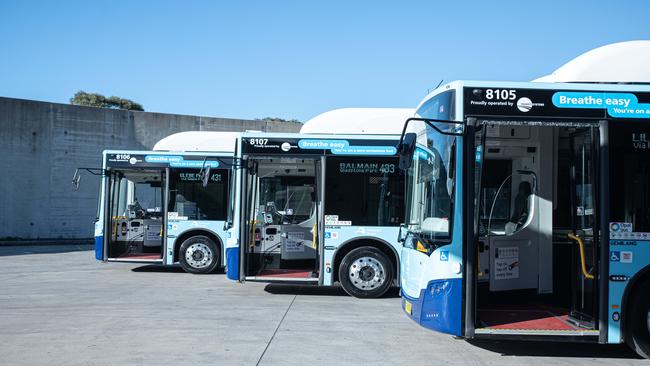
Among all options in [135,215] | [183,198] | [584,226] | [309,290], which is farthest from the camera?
[135,215]

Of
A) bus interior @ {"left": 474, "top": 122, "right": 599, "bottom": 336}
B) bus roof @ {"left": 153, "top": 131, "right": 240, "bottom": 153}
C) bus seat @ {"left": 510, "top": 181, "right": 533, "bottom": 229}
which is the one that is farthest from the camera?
bus roof @ {"left": 153, "top": 131, "right": 240, "bottom": 153}

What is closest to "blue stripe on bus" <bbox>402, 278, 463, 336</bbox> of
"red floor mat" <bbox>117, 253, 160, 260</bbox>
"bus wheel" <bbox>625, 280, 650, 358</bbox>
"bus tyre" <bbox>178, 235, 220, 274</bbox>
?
"bus wheel" <bbox>625, 280, 650, 358</bbox>

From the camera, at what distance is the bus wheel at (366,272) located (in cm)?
1030

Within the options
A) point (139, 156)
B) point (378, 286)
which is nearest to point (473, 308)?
point (378, 286)

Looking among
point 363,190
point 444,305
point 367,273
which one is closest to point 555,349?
point 444,305

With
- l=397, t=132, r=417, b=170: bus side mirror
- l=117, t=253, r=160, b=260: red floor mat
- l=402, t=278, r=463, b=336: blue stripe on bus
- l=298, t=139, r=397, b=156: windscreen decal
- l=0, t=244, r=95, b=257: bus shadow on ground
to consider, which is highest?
l=298, t=139, r=397, b=156: windscreen decal

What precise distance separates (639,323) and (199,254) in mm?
9679

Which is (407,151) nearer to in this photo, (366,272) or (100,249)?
(366,272)

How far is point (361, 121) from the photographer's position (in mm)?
10789

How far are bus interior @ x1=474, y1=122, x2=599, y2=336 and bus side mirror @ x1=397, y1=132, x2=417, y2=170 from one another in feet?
3.02

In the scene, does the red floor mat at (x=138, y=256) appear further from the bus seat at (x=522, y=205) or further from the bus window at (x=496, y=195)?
the bus seat at (x=522, y=205)

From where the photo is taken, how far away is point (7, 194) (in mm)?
23516

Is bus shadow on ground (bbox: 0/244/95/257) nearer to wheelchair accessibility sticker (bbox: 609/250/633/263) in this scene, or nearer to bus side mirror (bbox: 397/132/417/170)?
bus side mirror (bbox: 397/132/417/170)

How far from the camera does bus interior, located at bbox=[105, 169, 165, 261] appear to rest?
14227 mm
